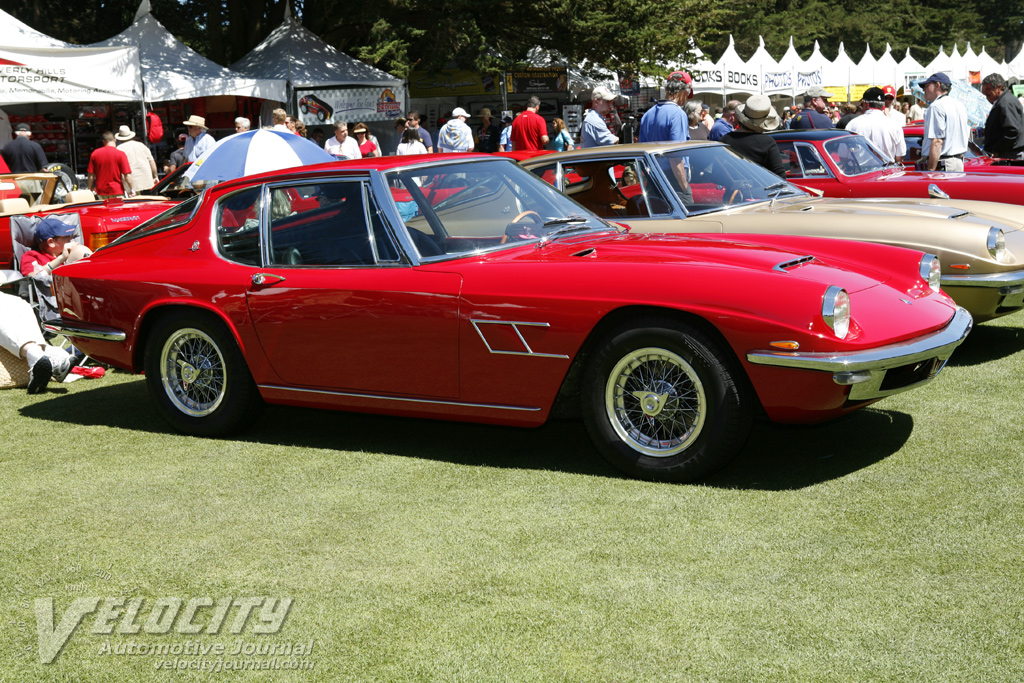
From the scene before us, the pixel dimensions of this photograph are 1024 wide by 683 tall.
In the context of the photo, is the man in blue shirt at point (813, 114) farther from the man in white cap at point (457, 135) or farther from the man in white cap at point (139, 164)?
the man in white cap at point (139, 164)

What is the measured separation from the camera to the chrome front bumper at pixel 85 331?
605 cm

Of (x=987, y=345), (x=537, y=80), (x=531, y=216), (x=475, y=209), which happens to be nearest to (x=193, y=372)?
(x=475, y=209)

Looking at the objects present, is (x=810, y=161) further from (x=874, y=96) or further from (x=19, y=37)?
(x=19, y=37)

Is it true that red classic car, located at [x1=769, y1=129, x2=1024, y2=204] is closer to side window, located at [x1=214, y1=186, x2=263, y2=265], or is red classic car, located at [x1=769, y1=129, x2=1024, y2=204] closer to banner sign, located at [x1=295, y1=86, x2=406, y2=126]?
side window, located at [x1=214, y1=186, x2=263, y2=265]

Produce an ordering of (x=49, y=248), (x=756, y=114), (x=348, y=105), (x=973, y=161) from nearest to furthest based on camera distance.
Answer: (x=49, y=248) < (x=756, y=114) < (x=973, y=161) < (x=348, y=105)

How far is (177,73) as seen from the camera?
19.8m

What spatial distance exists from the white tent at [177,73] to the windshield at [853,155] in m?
12.9

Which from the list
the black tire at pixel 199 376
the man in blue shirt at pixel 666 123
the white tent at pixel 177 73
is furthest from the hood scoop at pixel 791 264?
the white tent at pixel 177 73

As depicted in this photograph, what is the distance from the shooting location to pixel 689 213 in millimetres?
7348

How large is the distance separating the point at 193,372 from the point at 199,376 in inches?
1.6

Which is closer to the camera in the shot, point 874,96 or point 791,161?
point 791,161

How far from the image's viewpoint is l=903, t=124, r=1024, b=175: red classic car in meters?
10.9

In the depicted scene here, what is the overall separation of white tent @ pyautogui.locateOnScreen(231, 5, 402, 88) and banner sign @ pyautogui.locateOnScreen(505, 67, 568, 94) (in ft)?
14.9

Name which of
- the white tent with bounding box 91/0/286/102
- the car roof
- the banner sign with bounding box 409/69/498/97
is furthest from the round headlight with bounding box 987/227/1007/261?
the banner sign with bounding box 409/69/498/97
